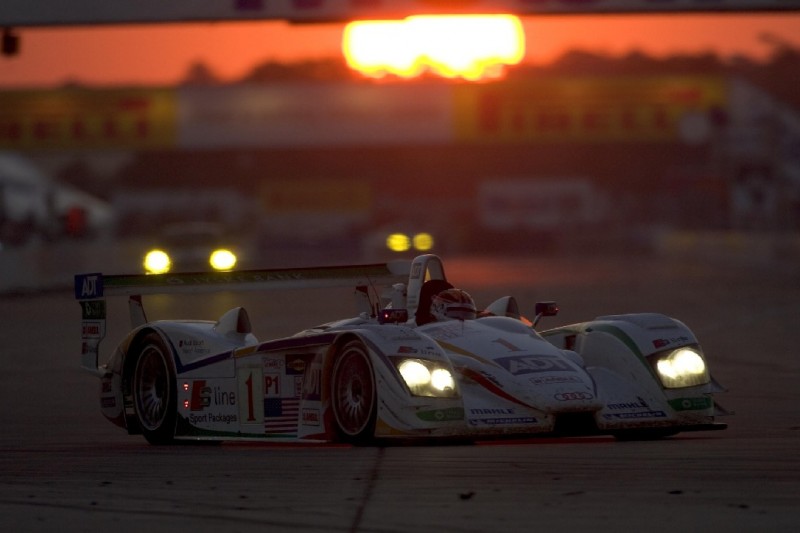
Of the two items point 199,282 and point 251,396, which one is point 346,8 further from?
point 251,396

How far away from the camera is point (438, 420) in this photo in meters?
9.48

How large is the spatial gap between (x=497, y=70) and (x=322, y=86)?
24.9 ft

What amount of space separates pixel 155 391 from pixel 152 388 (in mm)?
43

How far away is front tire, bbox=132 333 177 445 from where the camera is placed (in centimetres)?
1134

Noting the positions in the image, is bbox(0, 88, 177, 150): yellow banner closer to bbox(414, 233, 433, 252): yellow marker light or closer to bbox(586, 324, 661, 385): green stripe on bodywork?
bbox(414, 233, 433, 252): yellow marker light

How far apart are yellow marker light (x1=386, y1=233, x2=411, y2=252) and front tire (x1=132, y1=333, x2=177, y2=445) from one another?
45530 millimetres

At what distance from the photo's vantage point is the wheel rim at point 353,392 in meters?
9.77

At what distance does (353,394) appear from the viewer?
391 inches

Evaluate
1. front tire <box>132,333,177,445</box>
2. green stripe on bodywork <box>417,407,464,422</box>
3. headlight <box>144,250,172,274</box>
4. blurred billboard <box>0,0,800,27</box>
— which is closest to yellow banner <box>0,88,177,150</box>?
headlight <box>144,250,172,274</box>

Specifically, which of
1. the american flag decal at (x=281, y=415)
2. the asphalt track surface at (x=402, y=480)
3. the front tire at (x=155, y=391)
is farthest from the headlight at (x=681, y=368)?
the front tire at (x=155, y=391)

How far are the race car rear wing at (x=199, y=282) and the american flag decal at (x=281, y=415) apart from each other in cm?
121

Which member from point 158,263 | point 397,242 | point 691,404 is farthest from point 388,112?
point 691,404

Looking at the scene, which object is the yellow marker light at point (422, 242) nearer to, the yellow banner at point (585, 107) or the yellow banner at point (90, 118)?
the yellow banner at point (585, 107)

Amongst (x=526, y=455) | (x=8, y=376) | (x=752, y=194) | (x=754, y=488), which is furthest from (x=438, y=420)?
(x=752, y=194)
